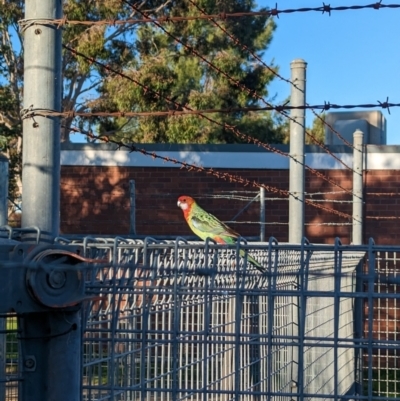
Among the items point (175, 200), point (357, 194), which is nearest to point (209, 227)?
point (357, 194)

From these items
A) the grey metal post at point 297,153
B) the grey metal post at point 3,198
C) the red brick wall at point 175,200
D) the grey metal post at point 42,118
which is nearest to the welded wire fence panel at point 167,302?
the grey metal post at point 42,118

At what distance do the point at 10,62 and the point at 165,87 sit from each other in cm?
351

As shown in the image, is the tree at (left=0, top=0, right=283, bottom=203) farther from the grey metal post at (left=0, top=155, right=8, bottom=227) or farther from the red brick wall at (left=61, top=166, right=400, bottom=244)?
the grey metal post at (left=0, top=155, right=8, bottom=227)

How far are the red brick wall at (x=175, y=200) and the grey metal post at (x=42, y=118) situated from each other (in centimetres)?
945

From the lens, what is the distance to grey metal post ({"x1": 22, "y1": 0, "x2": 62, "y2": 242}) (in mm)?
2684

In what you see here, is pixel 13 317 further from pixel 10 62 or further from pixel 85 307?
pixel 10 62

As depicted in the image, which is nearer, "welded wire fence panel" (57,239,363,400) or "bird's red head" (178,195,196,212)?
"welded wire fence panel" (57,239,363,400)

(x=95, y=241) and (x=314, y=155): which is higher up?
(x=314, y=155)

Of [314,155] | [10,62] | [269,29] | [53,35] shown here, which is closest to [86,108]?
[10,62]

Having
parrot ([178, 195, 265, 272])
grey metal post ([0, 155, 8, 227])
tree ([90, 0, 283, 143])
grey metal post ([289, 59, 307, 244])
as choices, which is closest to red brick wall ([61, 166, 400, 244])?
tree ([90, 0, 283, 143])

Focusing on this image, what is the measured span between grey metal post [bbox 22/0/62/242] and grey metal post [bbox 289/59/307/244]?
3.95 metres

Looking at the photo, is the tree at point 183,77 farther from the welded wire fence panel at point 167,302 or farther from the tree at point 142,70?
the welded wire fence panel at point 167,302

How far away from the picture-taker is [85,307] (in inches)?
97.2

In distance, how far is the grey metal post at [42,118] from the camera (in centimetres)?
268
